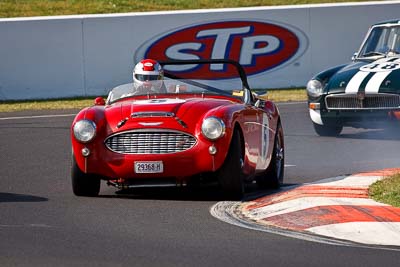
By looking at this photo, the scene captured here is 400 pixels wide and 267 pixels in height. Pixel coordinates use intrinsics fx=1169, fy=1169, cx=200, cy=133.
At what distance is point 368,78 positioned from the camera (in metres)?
15.3

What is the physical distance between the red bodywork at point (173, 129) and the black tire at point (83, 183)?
0.30 feet

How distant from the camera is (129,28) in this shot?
886 inches

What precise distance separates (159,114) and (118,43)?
12640mm

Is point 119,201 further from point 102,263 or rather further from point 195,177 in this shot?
point 102,263

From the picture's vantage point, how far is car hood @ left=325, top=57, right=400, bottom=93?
15016mm

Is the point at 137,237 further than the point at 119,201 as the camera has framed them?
No

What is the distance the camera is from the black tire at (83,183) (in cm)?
1002

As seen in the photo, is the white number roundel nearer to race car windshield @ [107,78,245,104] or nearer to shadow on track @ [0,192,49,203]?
race car windshield @ [107,78,245,104]

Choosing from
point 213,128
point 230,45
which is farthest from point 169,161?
point 230,45

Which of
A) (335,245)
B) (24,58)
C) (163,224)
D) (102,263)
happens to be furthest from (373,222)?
(24,58)

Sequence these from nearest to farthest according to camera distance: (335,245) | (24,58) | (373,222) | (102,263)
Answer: (102,263) < (335,245) < (373,222) < (24,58)

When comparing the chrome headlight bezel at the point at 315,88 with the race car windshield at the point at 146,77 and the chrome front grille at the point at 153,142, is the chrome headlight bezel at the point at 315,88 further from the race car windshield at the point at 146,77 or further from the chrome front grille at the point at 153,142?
the chrome front grille at the point at 153,142

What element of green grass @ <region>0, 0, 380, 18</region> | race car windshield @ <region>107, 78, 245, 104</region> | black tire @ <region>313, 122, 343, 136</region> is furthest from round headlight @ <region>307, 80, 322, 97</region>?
green grass @ <region>0, 0, 380, 18</region>

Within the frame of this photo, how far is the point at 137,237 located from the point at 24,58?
1445cm
